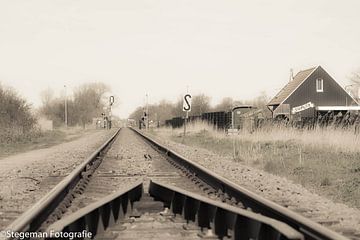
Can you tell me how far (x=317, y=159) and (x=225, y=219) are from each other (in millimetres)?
10117

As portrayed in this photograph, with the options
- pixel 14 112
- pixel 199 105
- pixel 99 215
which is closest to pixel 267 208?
pixel 99 215

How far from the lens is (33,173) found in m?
12.3

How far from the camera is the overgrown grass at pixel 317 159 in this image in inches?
393

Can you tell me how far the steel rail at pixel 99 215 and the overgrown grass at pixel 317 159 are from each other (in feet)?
12.2

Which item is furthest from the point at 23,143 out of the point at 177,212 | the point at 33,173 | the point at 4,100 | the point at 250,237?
the point at 250,237

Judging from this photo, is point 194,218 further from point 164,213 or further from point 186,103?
point 186,103

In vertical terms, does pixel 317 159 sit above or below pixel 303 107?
below

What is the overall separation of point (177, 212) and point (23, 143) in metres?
26.3

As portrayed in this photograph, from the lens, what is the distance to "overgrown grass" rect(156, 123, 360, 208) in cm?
999

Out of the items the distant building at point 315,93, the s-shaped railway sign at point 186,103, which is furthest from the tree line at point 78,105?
the s-shaped railway sign at point 186,103

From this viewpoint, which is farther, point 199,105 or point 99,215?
point 199,105

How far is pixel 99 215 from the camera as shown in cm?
532

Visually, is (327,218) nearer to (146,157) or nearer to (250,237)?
(250,237)

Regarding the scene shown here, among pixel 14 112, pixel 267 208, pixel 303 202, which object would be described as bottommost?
pixel 303 202
